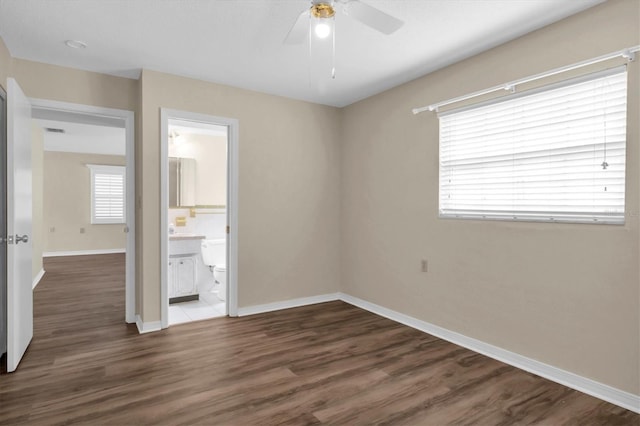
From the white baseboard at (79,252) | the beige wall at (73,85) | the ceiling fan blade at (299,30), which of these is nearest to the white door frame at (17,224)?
the beige wall at (73,85)

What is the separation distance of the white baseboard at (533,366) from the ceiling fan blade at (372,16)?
2.45m

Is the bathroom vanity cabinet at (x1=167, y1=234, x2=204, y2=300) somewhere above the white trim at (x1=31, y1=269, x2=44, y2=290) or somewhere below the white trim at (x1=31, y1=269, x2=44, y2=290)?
above

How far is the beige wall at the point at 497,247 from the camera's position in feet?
7.13

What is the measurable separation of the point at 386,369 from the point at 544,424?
99cm

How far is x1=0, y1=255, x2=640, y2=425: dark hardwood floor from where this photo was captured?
2045mm

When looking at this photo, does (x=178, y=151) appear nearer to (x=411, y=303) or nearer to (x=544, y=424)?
(x=411, y=303)

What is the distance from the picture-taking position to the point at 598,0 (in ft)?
7.18

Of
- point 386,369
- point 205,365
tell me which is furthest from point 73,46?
point 386,369

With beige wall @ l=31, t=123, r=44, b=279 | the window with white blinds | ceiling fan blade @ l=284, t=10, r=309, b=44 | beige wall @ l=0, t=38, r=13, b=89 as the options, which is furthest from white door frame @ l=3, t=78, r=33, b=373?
the window with white blinds

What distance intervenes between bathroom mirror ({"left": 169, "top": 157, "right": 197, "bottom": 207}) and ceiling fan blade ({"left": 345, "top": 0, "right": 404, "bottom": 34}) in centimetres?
387

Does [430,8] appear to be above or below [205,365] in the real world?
Answer: above

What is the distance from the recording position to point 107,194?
9.03m

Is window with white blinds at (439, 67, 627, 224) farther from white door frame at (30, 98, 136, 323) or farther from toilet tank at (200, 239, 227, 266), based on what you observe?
white door frame at (30, 98, 136, 323)

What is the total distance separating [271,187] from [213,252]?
1.30 m
